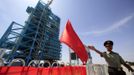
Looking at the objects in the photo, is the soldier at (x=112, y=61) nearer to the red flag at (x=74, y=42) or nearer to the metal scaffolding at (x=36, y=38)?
the red flag at (x=74, y=42)

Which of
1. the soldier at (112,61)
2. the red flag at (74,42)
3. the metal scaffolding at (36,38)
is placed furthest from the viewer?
the metal scaffolding at (36,38)

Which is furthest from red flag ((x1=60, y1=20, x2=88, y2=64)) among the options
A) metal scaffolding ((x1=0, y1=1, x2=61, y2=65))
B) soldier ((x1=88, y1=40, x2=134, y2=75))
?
metal scaffolding ((x1=0, y1=1, x2=61, y2=65))

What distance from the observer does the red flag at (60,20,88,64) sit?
18.3 ft

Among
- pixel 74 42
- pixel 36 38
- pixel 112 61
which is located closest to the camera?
pixel 112 61

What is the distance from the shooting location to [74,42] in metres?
5.88

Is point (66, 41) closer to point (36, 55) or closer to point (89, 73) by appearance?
point (89, 73)

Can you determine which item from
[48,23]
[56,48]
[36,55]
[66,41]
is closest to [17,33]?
[36,55]

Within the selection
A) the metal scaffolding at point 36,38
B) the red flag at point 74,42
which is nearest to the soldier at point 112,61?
the red flag at point 74,42

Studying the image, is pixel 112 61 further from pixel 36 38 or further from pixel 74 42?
pixel 36 38

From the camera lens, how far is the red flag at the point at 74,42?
18.3 ft

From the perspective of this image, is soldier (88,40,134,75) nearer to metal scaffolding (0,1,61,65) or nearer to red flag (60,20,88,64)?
red flag (60,20,88,64)

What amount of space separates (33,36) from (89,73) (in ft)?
93.8

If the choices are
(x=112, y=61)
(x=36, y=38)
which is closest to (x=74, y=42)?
(x=112, y=61)

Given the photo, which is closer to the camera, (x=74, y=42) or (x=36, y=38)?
(x=74, y=42)
